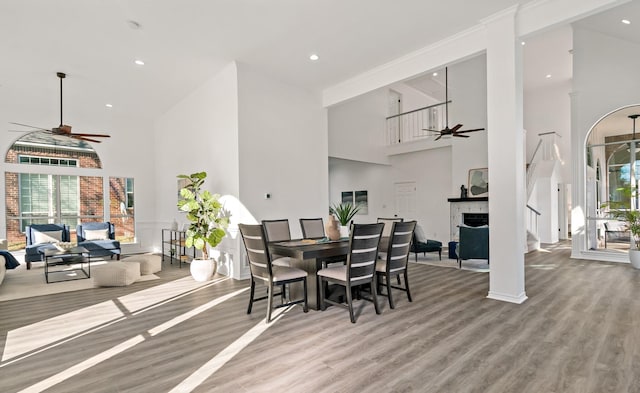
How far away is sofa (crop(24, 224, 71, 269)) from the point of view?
6.54 metres

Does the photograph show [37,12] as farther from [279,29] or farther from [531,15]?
[531,15]

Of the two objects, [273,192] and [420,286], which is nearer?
[420,286]

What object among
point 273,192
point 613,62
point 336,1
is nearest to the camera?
point 336,1

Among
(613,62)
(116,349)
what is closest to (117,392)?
(116,349)

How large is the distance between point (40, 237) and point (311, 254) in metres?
6.72

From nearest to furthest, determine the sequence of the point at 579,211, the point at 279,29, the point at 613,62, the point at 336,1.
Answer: the point at 336,1 < the point at 279,29 < the point at 613,62 < the point at 579,211

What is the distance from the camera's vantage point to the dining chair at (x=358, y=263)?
334 cm

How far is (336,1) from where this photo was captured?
382cm

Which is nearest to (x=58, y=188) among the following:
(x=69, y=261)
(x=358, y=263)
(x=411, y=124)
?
(x=69, y=261)

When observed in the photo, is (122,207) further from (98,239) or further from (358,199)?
(358,199)

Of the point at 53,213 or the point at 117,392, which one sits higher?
the point at 53,213

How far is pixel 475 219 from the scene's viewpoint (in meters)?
8.38

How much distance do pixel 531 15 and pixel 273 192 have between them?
4489mm

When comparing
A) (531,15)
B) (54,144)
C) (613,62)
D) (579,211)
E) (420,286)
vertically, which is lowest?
(420,286)
